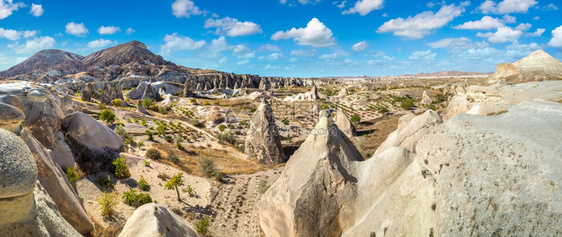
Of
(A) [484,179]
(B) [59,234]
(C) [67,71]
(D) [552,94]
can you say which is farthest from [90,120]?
(C) [67,71]

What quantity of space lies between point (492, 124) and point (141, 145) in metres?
25.8

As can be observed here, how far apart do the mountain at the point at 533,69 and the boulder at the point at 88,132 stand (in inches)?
1029

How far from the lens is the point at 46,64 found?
167 metres

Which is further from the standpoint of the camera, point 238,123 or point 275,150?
point 238,123

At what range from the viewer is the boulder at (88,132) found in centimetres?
1825

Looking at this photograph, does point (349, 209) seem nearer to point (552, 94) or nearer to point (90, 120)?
point (552, 94)

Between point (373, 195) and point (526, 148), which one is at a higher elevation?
point (526, 148)

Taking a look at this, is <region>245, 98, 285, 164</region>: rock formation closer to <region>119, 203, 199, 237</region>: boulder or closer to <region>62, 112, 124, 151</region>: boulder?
<region>62, 112, 124, 151</region>: boulder

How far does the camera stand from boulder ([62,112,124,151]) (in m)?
18.3

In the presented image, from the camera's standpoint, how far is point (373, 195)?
8.70 meters

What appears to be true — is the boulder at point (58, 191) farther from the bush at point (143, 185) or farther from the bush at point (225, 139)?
the bush at point (225, 139)

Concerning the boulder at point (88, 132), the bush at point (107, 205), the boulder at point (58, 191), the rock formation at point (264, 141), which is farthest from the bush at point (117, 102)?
the boulder at point (58, 191)

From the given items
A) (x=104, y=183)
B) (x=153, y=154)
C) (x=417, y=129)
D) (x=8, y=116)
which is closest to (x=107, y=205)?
(x=104, y=183)

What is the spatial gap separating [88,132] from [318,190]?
1785cm
